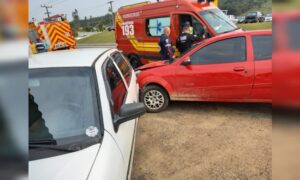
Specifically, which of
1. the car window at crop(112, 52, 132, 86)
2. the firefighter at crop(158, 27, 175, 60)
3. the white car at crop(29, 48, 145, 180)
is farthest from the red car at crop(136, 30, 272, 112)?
the white car at crop(29, 48, 145, 180)

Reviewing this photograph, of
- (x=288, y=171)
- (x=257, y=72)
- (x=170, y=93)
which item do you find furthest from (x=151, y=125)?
(x=288, y=171)

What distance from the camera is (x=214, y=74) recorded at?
15.7ft

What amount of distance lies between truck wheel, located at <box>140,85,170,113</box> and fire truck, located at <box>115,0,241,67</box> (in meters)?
2.59

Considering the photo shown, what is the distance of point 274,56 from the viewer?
1.98 feet

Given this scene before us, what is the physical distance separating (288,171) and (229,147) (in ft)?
10.9

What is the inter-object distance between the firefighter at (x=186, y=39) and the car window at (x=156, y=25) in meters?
0.88

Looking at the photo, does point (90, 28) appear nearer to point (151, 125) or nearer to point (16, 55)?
point (151, 125)

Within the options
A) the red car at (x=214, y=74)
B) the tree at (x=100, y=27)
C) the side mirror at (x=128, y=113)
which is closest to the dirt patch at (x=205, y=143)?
the red car at (x=214, y=74)

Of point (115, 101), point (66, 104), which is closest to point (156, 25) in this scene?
point (115, 101)

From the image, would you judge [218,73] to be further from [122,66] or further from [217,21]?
[217,21]

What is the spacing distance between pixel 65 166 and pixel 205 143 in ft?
8.34

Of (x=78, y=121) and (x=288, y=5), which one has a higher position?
(x=288, y=5)

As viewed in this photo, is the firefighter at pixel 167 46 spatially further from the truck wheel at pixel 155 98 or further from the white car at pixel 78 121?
the white car at pixel 78 121

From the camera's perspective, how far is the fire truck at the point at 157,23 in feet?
24.0
